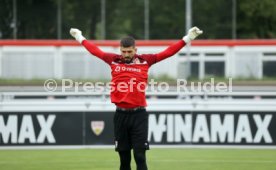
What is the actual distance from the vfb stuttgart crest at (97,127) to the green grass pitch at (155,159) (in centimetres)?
52

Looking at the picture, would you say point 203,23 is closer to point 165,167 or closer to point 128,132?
point 165,167

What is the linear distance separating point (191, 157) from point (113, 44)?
18858 millimetres

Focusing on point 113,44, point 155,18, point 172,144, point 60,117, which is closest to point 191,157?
point 172,144

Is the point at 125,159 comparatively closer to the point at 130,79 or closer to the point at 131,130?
the point at 131,130

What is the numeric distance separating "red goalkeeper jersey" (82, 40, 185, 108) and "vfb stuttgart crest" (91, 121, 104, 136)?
20.2 ft

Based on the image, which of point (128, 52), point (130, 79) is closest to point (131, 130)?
point (130, 79)

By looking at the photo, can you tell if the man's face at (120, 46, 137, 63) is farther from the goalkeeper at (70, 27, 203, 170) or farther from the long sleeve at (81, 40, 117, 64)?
the long sleeve at (81, 40, 117, 64)

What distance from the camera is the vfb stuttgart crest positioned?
15914mm

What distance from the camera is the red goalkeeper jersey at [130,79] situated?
31.5 feet

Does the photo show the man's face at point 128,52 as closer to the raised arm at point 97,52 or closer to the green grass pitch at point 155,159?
the raised arm at point 97,52

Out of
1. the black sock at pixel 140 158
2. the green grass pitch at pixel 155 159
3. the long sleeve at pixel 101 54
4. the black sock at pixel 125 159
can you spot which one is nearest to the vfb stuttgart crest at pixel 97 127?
the green grass pitch at pixel 155 159

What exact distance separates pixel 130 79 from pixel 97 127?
6.42 metres

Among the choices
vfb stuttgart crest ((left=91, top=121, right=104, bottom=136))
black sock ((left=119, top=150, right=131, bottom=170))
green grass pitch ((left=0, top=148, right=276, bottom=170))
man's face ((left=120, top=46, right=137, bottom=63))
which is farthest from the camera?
vfb stuttgart crest ((left=91, top=121, right=104, bottom=136))

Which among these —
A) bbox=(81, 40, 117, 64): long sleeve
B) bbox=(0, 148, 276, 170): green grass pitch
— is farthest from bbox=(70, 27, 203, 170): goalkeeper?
bbox=(0, 148, 276, 170): green grass pitch
